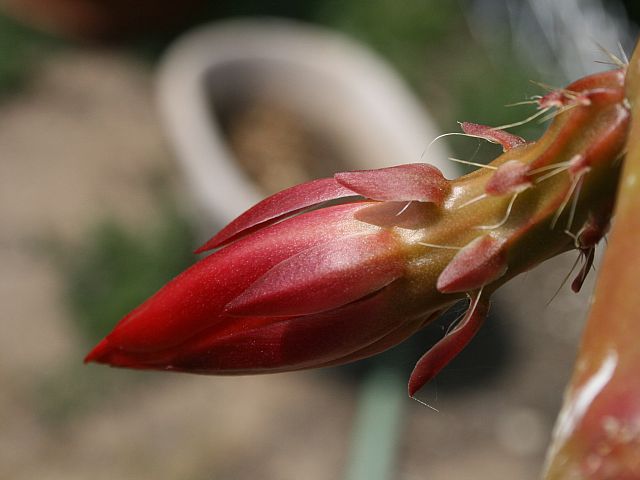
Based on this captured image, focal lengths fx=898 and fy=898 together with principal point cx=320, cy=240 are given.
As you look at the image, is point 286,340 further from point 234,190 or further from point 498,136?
point 234,190

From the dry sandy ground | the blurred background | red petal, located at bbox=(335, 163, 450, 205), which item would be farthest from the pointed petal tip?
the dry sandy ground

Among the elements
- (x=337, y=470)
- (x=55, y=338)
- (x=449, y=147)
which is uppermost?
(x=55, y=338)

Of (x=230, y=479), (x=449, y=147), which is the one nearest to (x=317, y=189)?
(x=230, y=479)

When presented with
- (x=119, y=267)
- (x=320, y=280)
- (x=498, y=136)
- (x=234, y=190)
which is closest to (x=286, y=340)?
(x=320, y=280)

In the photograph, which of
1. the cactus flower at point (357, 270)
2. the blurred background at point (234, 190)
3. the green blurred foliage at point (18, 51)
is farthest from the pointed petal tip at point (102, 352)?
the green blurred foliage at point (18, 51)

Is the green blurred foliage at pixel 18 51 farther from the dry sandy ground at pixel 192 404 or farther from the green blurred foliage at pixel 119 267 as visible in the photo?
the green blurred foliage at pixel 119 267

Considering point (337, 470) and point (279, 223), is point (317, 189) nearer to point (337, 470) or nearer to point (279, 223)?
point (279, 223)

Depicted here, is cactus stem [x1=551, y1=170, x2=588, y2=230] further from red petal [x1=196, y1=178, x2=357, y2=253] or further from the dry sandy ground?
the dry sandy ground
